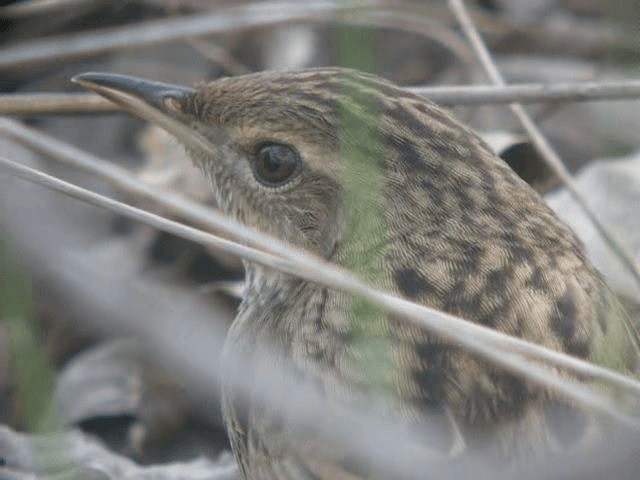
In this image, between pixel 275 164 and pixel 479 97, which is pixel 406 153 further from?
pixel 479 97

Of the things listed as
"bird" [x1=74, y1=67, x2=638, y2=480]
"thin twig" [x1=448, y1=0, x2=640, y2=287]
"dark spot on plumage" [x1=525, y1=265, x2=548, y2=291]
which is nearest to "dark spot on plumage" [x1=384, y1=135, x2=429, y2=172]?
"bird" [x1=74, y1=67, x2=638, y2=480]

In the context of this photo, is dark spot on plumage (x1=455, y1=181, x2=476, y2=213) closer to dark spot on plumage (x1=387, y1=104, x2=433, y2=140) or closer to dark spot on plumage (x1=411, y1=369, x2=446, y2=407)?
dark spot on plumage (x1=387, y1=104, x2=433, y2=140)

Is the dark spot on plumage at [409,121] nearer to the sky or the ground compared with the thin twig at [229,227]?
nearer to the sky

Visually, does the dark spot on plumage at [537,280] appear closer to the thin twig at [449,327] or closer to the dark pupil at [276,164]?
the thin twig at [449,327]

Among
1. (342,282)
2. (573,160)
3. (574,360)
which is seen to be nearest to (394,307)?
(342,282)

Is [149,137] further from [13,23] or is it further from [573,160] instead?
[573,160]

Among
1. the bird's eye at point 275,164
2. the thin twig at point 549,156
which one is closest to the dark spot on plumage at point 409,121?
the bird's eye at point 275,164

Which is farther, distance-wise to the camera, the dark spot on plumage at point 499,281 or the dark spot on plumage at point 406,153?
the dark spot on plumage at point 406,153

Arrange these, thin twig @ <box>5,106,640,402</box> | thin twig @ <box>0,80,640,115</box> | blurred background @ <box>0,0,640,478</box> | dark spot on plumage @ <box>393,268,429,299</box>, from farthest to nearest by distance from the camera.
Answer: thin twig @ <box>0,80,640,115</box>, dark spot on plumage @ <box>393,268,429,299</box>, blurred background @ <box>0,0,640,478</box>, thin twig @ <box>5,106,640,402</box>
